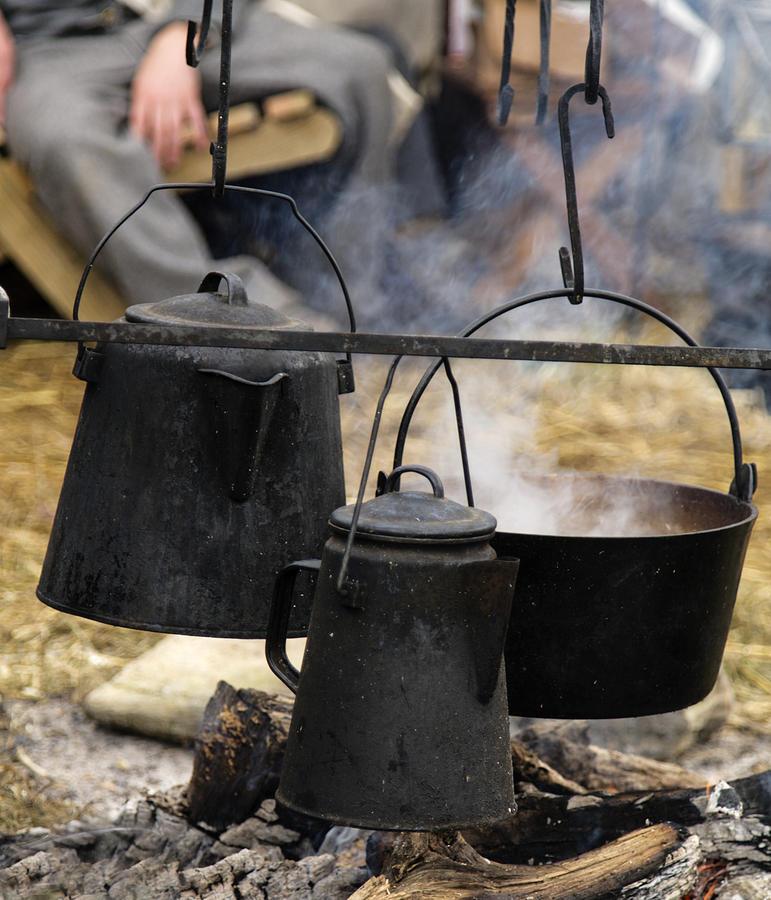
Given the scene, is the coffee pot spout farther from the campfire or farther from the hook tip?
the hook tip

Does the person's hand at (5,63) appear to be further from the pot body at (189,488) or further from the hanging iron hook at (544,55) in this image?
the pot body at (189,488)

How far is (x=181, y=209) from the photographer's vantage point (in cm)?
482

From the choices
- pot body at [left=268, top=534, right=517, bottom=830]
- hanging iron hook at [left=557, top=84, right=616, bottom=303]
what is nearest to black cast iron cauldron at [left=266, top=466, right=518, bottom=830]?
pot body at [left=268, top=534, right=517, bottom=830]

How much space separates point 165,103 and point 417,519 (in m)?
3.78

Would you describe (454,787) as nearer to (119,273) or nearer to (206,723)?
(206,723)

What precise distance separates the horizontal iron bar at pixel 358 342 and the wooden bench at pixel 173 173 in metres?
3.45

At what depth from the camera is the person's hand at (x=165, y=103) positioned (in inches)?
183

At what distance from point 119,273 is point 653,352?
3.49 meters

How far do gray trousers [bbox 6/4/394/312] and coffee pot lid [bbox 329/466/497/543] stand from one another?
3244 mm

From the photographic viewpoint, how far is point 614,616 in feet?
5.33

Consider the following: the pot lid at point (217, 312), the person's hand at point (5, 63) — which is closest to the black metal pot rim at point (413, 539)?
the pot lid at point (217, 312)

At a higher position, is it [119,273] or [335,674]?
[335,674]

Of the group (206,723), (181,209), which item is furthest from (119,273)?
(206,723)

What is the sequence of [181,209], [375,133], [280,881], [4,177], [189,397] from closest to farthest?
[189,397]
[280,881]
[4,177]
[181,209]
[375,133]
